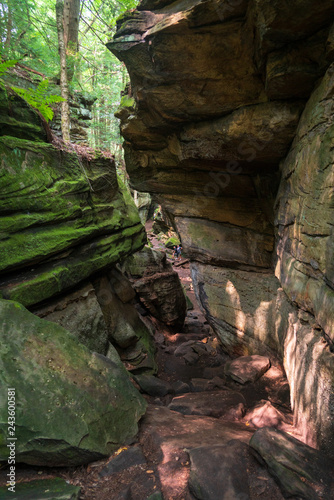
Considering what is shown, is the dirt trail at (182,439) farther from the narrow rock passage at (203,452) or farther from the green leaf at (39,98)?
the green leaf at (39,98)

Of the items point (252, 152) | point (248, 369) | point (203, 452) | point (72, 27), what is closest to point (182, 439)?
point (203, 452)

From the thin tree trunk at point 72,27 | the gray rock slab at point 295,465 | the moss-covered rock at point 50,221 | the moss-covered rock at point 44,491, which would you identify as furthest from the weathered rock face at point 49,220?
the thin tree trunk at point 72,27

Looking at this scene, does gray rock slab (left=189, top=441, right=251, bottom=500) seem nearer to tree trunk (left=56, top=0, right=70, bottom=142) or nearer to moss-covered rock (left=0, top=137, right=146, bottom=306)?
moss-covered rock (left=0, top=137, right=146, bottom=306)

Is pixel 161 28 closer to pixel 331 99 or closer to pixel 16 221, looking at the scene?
pixel 331 99

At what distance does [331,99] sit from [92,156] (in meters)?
6.51

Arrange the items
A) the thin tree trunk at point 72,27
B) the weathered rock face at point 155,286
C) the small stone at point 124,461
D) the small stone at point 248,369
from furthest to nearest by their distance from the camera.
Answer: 1. the weathered rock face at point 155,286
2. the thin tree trunk at point 72,27
3. the small stone at point 248,369
4. the small stone at point 124,461

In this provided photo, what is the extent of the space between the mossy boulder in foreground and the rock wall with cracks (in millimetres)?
3003

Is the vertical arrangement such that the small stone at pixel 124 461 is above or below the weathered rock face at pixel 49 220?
below

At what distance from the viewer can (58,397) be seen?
364 centimetres

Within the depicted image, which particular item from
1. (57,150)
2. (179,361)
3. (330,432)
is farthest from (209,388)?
(57,150)

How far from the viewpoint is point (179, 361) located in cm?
992

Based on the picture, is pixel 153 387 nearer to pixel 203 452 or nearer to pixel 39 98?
pixel 203 452

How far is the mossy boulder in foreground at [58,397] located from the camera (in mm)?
3301

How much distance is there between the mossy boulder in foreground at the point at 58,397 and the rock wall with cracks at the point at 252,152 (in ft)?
9.85
